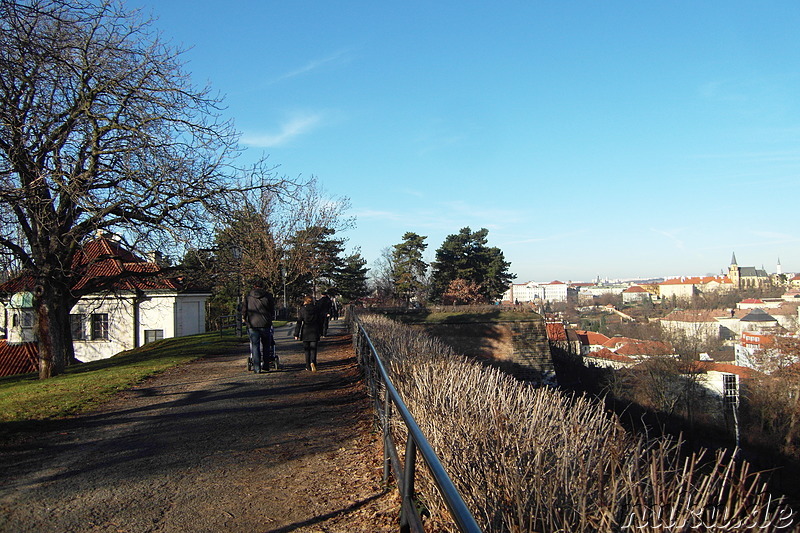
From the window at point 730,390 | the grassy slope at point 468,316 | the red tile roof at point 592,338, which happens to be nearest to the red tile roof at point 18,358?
the grassy slope at point 468,316

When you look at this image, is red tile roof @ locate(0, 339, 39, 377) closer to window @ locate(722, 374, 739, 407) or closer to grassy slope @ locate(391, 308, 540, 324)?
grassy slope @ locate(391, 308, 540, 324)

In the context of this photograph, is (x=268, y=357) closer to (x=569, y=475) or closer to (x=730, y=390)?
(x=569, y=475)

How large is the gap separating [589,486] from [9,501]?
419cm

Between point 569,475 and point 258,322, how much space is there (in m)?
8.57

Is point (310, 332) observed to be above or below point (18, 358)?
above

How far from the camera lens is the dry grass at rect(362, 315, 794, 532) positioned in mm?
2688

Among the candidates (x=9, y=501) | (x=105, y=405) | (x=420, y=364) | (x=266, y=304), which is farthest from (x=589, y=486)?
(x=266, y=304)

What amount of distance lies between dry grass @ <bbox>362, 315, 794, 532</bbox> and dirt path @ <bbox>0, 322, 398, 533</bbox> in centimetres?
Result: 90

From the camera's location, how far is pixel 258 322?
11156mm

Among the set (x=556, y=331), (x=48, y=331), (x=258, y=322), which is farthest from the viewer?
(x=556, y=331)

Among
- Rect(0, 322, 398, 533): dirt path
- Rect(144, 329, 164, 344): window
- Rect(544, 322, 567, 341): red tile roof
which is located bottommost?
Rect(544, 322, 567, 341): red tile roof

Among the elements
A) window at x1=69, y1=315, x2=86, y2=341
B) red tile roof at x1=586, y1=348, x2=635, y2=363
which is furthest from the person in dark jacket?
red tile roof at x1=586, y1=348, x2=635, y2=363

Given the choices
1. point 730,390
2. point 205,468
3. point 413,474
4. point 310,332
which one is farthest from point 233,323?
point 730,390

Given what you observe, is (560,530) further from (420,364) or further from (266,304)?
(266,304)
